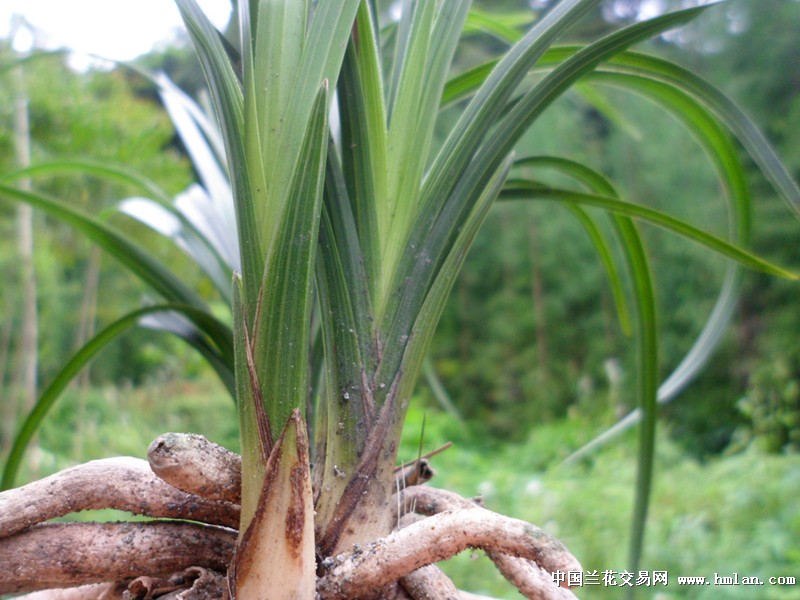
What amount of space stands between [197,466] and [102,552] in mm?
97

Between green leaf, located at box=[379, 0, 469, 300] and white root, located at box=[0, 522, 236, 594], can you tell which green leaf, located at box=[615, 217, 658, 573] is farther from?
white root, located at box=[0, 522, 236, 594]

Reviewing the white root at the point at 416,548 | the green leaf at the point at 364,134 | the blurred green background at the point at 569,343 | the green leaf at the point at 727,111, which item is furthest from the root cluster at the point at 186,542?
the blurred green background at the point at 569,343

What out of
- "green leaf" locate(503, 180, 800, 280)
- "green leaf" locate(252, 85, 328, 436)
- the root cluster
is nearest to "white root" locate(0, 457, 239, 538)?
the root cluster

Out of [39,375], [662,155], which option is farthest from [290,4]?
[39,375]

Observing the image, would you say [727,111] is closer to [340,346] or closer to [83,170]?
[340,346]

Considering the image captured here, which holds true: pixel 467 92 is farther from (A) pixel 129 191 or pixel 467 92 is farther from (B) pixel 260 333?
(A) pixel 129 191

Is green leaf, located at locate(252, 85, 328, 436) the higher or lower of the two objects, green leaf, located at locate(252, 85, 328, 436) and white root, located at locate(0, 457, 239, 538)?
the higher

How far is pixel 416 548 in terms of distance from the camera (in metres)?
0.36

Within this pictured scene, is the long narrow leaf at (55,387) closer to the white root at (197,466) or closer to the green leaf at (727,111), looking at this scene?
the white root at (197,466)

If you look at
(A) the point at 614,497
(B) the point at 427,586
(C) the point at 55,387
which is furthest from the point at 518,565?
(A) the point at 614,497

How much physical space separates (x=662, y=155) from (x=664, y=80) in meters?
2.73

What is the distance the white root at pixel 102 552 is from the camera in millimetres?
375

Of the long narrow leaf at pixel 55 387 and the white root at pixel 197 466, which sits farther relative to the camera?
the long narrow leaf at pixel 55 387

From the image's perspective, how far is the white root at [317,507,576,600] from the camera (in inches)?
13.9
